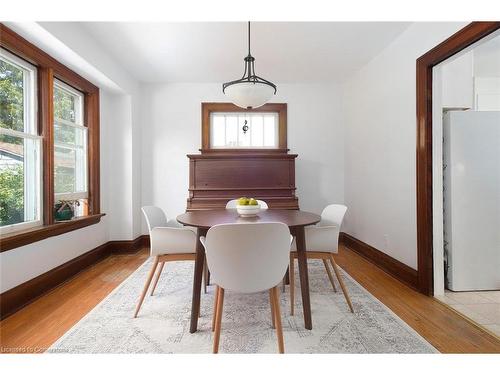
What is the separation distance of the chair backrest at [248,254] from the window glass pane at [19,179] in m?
2.01

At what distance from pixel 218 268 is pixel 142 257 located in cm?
263

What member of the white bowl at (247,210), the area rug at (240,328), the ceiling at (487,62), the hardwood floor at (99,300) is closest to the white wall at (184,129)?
the hardwood floor at (99,300)

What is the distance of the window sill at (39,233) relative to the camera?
2100mm

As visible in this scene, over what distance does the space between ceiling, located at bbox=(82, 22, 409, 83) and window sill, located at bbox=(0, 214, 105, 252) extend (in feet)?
6.37

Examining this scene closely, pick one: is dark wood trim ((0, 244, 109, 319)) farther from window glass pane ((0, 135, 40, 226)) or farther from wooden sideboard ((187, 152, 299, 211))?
wooden sideboard ((187, 152, 299, 211))

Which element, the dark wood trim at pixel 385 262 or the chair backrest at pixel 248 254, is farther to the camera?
the dark wood trim at pixel 385 262

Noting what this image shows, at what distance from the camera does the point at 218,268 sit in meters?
1.51

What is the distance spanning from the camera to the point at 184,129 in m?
4.38

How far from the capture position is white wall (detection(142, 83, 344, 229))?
4363 mm

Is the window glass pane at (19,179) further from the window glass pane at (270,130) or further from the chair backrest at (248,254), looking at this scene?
the window glass pane at (270,130)

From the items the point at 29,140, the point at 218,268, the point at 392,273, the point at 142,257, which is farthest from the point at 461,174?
the point at 29,140

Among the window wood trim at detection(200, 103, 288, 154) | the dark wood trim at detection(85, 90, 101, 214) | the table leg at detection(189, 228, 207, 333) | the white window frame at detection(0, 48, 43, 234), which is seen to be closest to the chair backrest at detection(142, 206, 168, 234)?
the table leg at detection(189, 228, 207, 333)

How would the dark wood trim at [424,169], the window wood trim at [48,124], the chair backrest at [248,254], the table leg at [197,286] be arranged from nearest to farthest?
the chair backrest at [248,254], the table leg at [197,286], the window wood trim at [48,124], the dark wood trim at [424,169]

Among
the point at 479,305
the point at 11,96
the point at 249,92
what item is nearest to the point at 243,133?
the point at 249,92
